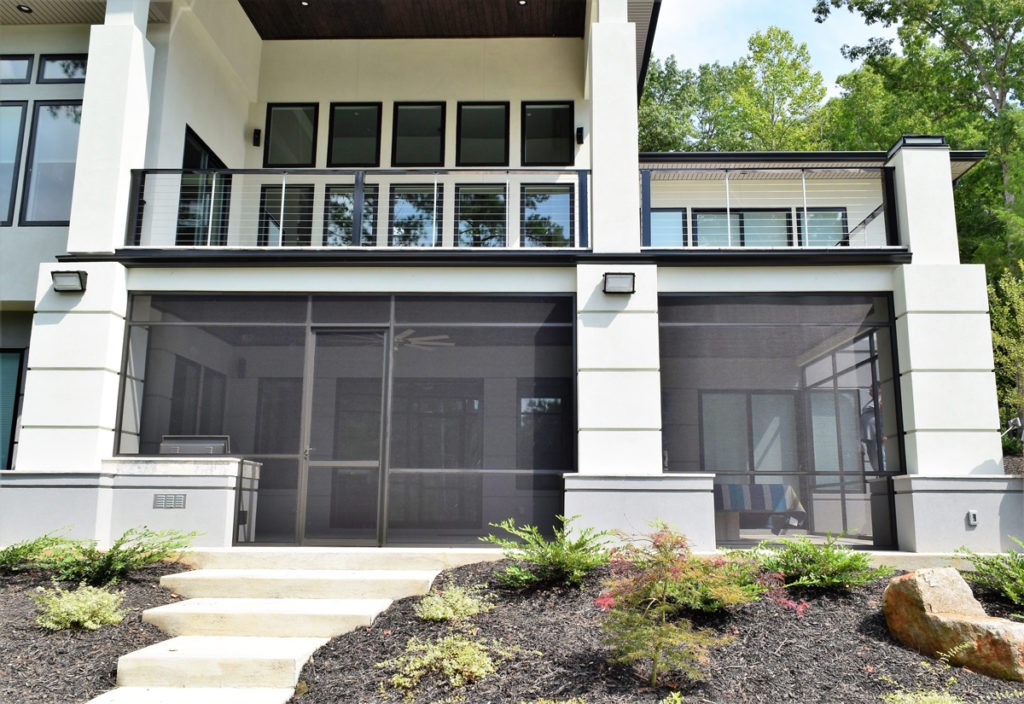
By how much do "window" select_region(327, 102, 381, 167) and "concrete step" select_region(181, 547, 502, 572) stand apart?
292 inches

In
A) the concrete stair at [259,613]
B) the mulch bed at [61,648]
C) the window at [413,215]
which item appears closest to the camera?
the mulch bed at [61,648]

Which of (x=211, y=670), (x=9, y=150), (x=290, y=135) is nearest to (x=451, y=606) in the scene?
(x=211, y=670)

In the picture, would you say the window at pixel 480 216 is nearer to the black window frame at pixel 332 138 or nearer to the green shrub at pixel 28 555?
the black window frame at pixel 332 138

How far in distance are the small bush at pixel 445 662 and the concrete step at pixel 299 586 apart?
4.73 ft

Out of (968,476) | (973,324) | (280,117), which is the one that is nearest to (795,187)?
(973,324)

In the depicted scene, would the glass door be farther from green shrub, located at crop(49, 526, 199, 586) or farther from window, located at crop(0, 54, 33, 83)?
window, located at crop(0, 54, 33, 83)

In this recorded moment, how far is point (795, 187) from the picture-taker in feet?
47.5

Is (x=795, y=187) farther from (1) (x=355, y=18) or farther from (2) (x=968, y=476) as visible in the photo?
(1) (x=355, y=18)

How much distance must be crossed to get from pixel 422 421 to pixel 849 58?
2141cm

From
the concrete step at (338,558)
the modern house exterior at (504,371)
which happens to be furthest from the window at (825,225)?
the concrete step at (338,558)

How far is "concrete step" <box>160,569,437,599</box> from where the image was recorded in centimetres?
762

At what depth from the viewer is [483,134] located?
1385 cm

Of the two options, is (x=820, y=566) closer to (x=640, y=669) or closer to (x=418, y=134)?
(x=640, y=669)

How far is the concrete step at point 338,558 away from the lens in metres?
8.40
